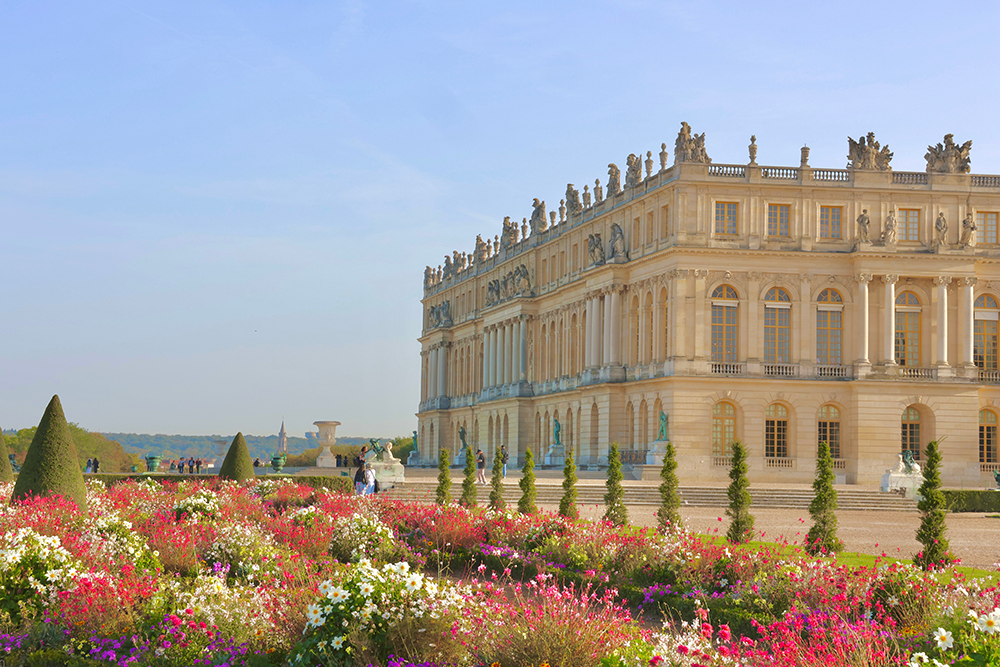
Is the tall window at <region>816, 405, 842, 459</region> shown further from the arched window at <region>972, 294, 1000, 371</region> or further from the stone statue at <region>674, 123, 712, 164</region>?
the stone statue at <region>674, 123, 712, 164</region>

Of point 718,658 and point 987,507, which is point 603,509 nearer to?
point 987,507

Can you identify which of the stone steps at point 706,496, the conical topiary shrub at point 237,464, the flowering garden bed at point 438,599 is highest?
the conical topiary shrub at point 237,464

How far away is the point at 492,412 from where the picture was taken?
8950 centimetres

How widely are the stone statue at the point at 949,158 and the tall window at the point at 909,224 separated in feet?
8.37

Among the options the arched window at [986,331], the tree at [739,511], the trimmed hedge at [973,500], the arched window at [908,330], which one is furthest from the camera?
the arched window at [986,331]

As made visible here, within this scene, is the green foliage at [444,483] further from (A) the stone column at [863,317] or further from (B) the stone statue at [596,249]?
(B) the stone statue at [596,249]

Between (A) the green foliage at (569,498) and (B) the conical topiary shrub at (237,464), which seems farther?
(B) the conical topiary shrub at (237,464)

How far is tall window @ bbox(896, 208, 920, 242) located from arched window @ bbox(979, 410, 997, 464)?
9.89 metres

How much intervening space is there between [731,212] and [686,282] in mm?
4388

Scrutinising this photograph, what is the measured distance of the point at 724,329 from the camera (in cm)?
6000

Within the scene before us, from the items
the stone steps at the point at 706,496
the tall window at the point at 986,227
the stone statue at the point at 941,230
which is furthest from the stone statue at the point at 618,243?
the stone steps at the point at 706,496

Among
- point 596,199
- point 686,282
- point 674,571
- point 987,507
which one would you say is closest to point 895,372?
point 686,282

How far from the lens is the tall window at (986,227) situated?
197ft

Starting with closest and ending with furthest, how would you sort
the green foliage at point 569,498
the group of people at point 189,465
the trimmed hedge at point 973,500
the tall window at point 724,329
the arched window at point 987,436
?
the green foliage at point 569,498
the trimmed hedge at point 973,500
the arched window at point 987,436
the tall window at point 724,329
the group of people at point 189,465
